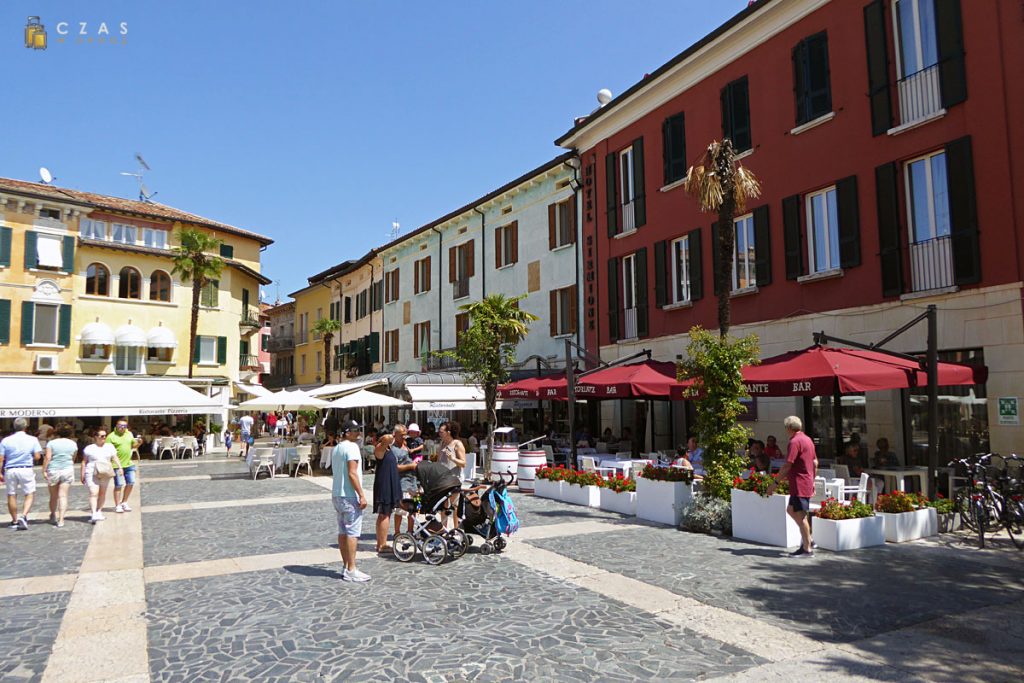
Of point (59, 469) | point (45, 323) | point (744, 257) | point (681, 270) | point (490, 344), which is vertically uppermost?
point (45, 323)

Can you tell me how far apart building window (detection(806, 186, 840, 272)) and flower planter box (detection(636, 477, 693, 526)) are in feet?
21.5

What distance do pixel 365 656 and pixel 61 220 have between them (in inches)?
1309

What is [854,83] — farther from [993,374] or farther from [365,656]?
[365,656]

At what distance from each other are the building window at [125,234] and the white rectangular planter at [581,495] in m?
29.4

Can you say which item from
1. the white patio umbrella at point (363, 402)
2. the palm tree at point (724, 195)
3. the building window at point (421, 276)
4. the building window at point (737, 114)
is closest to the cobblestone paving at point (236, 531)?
the palm tree at point (724, 195)

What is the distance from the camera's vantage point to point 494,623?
624cm

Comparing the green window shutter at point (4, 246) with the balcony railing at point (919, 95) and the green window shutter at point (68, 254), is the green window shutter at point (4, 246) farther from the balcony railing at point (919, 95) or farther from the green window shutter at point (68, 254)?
the balcony railing at point (919, 95)

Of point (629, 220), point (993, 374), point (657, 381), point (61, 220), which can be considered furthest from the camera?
point (61, 220)

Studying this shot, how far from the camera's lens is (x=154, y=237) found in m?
35.8

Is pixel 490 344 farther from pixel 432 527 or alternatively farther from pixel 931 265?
pixel 931 265

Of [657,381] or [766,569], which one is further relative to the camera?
[657,381]

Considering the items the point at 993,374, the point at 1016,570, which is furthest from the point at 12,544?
the point at 993,374

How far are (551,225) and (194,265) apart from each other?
19.2 metres

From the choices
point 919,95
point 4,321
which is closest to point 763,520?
point 919,95
